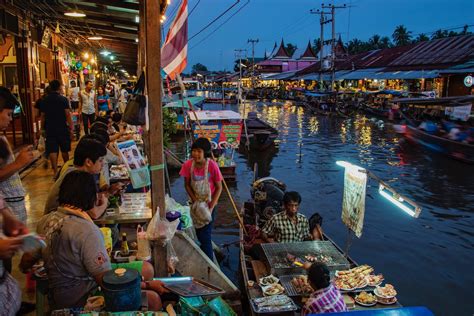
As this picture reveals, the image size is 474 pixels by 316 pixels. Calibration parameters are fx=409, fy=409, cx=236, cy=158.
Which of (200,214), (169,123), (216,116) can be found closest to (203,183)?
(200,214)

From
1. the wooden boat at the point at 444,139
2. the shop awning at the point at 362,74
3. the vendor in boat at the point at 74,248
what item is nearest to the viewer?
the vendor in boat at the point at 74,248

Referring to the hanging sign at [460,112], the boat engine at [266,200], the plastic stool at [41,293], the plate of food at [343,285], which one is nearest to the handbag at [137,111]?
the plastic stool at [41,293]

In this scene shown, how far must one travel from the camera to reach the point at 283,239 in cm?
682

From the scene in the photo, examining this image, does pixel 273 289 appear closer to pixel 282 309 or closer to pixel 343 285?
pixel 282 309

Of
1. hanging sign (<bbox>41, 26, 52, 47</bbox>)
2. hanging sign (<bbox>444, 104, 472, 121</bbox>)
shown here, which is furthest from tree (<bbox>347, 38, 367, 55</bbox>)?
hanging sign (<bbox>41, 26, 52, 47</bbox>)

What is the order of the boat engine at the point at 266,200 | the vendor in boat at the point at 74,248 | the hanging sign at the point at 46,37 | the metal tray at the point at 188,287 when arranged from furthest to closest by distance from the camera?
the hanging sign at the point at 46,37
the boat engine at the point at 266,200
the metal tray at the point at 188,287
the vendor in boat at the point at 74,248

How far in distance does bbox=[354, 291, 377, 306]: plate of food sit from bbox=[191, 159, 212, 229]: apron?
93.3 inches

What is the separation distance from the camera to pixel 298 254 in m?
6.12

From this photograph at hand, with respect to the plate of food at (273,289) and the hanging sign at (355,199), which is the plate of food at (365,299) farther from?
the plate of food at (273,289)

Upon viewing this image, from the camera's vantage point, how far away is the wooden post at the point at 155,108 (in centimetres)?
428

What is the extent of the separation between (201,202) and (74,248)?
10.00 feet

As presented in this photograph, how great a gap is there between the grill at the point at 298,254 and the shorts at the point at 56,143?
5587 mm

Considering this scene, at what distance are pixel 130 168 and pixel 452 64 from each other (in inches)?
1332

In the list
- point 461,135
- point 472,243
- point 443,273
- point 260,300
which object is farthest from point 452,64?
point 260,300
